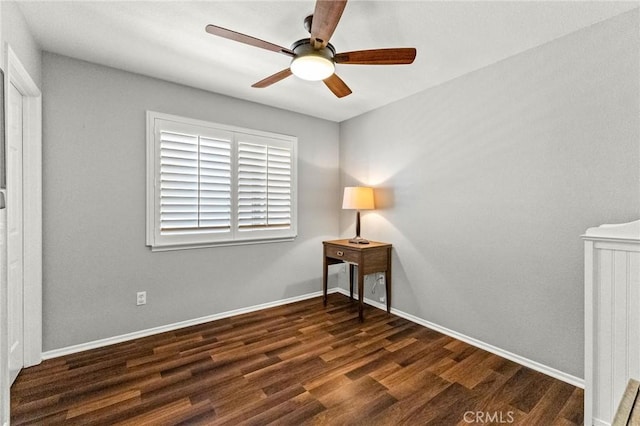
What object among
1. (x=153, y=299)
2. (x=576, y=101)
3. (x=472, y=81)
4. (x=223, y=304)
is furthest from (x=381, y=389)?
(x=472, y=81)

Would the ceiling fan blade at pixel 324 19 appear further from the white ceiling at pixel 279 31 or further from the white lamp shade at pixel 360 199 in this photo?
the white lamp shade at pixel 360 199

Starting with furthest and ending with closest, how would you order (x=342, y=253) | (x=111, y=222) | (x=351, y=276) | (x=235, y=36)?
(x=351, y=276), (x=342, y=253), (x=111, y=222), (x=235, y=36)

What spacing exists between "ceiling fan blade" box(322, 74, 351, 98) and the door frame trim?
214cm

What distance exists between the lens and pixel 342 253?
10.9 feet

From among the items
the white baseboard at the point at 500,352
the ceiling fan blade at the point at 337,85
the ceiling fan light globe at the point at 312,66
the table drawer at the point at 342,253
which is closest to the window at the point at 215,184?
the table drawer at the point at 342,253

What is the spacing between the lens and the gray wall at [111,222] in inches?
92.0

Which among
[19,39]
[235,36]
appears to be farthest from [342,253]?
[19,39]

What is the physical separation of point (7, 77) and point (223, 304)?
8.09ft

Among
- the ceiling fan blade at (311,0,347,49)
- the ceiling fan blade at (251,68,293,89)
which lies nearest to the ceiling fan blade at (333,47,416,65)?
the ceiling fan blade at (311,0,347,49)

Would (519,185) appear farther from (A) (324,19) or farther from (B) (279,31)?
(B) (279,31)

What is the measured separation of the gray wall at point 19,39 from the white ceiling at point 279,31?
7 centimetres

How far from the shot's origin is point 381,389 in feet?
6.44

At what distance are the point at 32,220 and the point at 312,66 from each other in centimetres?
234

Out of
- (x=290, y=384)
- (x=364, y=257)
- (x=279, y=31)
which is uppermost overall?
(x=279, y=31)
